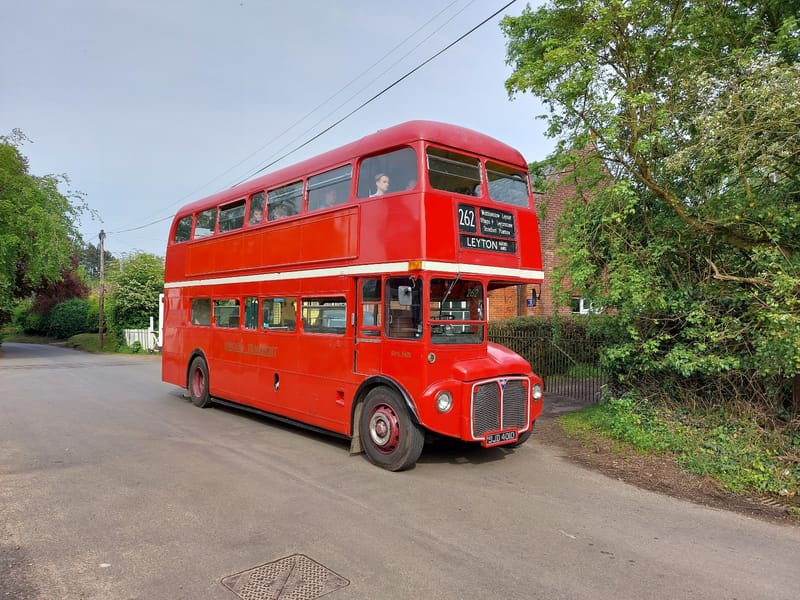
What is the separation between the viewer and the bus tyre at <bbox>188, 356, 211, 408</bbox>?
428 inches

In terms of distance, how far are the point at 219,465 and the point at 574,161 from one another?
259 inches

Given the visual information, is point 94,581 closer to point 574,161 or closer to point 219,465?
point 219,465

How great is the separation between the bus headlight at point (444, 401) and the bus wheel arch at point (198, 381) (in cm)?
628

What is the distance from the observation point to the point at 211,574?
391 cm

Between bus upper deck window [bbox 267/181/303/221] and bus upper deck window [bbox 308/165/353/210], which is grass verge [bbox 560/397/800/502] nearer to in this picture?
bus upper deck window [bbox 308/165/353/210]

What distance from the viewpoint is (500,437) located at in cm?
659

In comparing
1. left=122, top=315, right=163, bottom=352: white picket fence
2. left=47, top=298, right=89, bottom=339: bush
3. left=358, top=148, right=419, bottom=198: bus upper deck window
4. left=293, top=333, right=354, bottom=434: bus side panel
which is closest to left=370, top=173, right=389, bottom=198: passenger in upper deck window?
left=358, top=148, right=419, bottom=198: bus upper deck window

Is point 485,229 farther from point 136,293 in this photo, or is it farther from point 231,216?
point 136,293

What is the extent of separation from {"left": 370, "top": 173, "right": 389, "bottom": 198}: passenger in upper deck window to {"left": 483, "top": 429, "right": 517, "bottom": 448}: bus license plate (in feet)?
10.7

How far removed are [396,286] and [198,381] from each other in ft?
21.0

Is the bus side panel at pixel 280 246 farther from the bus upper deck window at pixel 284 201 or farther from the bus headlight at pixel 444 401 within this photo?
the bus headlight at pixel 444 401

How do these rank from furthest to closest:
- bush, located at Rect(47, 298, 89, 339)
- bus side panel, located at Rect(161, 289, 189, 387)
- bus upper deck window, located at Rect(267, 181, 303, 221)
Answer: bush, located at Rect(47, 298, 89, 339)
bus side panel, located at Rect(161, 289, 189, 387)
bus upper deck window, located at Rect(267, 181, 303, 221)

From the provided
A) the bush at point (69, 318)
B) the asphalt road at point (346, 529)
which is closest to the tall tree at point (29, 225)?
the bush at point (69, 318)

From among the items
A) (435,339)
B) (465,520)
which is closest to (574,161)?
(435,339)
